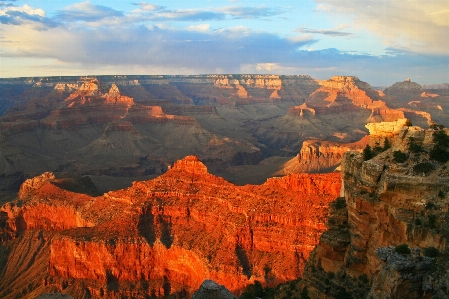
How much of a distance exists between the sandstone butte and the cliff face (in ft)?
60.9

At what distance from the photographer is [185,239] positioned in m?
52.9

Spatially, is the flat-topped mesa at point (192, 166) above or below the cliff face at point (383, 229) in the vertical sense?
below

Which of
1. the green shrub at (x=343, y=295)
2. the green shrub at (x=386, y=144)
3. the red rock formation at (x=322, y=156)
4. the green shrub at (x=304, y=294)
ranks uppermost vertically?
the green shrub at (x=386, y=144)

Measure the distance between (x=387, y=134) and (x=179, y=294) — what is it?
29.9 meters

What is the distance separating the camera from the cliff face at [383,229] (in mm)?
19594

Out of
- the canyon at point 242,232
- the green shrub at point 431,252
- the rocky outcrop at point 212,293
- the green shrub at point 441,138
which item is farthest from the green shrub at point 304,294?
the green shrub at point 441,138

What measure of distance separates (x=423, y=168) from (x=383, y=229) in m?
3.66

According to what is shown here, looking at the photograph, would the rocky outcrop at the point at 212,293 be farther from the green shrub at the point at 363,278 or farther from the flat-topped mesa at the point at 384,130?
the flat-topped mesa at the point at 384,130

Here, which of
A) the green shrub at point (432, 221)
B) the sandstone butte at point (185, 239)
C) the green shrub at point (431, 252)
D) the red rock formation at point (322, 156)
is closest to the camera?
the green shrub at point (431, 252)

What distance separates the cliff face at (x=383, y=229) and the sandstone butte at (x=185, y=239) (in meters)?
18.6

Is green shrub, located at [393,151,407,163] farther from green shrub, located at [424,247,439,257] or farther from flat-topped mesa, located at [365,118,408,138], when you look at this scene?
flat-topped mesa, located at [365,118,408,138]

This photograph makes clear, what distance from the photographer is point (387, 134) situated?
1286 inches

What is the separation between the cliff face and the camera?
19594 millimetres

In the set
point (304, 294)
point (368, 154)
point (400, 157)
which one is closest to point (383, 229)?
point (400, 157)
